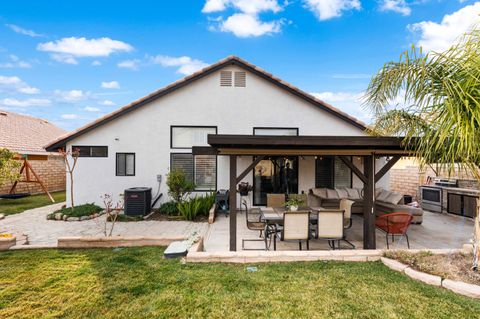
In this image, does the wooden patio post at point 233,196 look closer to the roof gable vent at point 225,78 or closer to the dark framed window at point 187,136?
the dark framed window at point 187,136

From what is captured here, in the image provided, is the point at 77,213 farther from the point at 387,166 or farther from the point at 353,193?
the point at 353,193

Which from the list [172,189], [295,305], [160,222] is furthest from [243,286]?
[172,189]

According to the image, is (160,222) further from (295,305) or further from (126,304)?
(295,305)

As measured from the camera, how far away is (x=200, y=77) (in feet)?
32.1

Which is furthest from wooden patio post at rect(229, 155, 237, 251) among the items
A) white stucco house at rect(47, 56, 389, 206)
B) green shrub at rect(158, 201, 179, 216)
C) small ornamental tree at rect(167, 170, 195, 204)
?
white stucco house at rect(47, 56, 389, 206)

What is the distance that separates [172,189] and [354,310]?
715cm

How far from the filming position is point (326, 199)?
887 cm

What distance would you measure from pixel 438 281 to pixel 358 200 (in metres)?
5.23

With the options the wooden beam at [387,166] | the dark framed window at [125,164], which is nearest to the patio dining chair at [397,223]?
the wooden beam at [387,166]

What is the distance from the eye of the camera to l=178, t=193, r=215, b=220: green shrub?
27.4 feet

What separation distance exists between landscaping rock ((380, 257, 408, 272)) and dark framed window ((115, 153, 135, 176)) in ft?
29.6

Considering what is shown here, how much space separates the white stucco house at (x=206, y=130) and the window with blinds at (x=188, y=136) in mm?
41

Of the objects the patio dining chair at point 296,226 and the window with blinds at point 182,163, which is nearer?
the patio dining chair at point 296,226

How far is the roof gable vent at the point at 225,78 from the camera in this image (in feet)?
32.5
